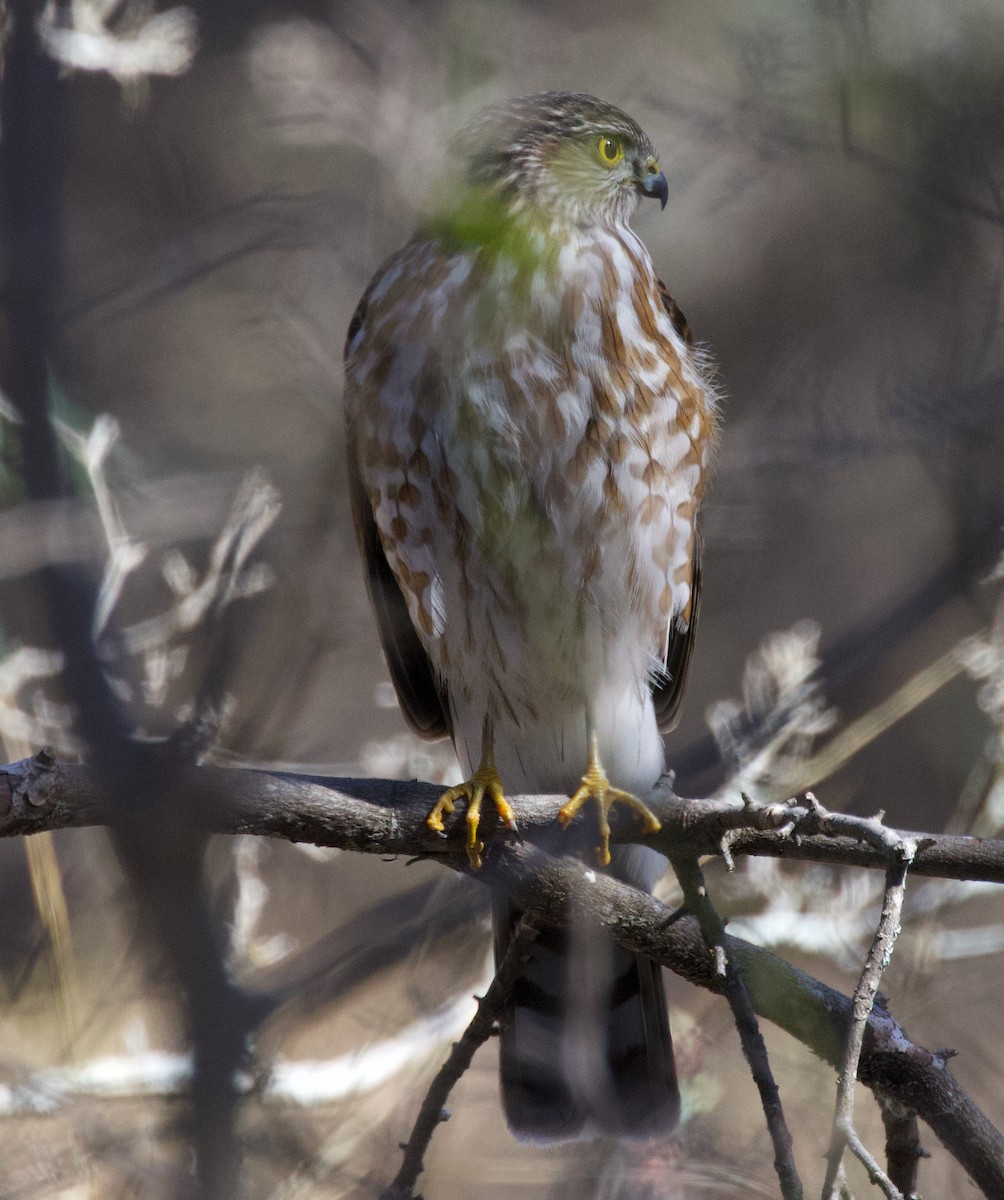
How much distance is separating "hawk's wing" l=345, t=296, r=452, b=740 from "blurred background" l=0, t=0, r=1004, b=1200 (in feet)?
0.49

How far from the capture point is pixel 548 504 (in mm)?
2783

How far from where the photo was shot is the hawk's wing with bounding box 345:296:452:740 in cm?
323

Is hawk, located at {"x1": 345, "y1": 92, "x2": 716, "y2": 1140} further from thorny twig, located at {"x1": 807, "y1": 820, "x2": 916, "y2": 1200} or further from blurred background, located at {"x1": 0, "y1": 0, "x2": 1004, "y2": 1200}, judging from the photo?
thorny twig, located at {"x1": 807, "y1": 820, "x2": 916, "y2": 1200}

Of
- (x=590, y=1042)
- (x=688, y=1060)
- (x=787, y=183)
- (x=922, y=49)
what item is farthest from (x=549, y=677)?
(x=787, y=183)

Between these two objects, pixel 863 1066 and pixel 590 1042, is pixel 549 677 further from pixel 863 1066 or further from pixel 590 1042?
pixel 863 1066

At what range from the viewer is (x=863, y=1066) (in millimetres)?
2041

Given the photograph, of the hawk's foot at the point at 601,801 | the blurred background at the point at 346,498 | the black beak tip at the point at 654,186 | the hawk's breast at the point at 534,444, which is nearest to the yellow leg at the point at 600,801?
the hawk's foot at the point at 601,801

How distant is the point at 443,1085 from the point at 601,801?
32.5 inches

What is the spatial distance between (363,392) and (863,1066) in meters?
1.68

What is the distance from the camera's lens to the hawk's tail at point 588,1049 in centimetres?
312

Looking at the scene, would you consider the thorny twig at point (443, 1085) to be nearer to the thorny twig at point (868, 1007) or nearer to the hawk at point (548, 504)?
the hawk at point (548, 504)

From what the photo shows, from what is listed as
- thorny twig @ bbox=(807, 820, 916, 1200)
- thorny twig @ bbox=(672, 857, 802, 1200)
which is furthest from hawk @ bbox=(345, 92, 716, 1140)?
thorny twig @ bbox=(807, 820, 916, 1200)

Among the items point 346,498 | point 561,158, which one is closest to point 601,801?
point 346,498

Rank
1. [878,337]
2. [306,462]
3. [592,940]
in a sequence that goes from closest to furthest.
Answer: [592,940]
[306,462]
[878,337]
